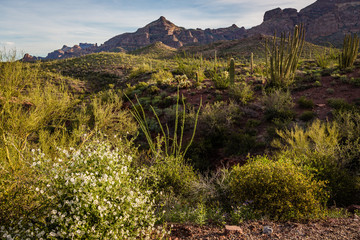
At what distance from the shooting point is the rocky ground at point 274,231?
114 inches

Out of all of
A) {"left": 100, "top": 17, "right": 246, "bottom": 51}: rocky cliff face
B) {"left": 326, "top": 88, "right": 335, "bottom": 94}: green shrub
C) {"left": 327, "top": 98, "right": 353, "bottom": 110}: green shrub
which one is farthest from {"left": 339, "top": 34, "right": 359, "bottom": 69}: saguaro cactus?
{"left": 100, "top": 17, "right": 246, "bottom": 51}: rocky cliff face

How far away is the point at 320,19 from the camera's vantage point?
453 feet

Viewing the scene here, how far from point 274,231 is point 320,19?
176729 millimetres

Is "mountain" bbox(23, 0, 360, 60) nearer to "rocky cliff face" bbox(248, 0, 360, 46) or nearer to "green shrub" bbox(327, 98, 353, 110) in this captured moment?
"rocky cliff face" bbox(248, 0, 360, 46)

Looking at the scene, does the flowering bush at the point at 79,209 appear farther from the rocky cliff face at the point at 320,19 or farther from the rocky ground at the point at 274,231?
the rocky cliff face at the point at 320,19

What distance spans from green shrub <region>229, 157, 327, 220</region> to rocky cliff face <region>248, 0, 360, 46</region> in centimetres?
13530

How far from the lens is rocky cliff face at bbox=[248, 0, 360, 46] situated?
12714cm

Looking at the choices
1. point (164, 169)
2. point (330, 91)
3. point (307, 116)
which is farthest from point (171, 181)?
point (330, 91)

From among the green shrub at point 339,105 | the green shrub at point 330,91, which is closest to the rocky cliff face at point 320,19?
the green shrub at point 330,91

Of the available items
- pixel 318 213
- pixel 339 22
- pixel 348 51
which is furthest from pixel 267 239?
pixel 339 22

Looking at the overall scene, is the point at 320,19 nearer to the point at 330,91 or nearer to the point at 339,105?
the point at 330,91

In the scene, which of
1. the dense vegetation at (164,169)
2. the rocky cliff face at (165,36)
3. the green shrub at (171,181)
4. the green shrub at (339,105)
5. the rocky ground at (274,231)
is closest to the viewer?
the dense vegetation at (164,169)

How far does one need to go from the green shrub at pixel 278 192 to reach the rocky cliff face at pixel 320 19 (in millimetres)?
135304

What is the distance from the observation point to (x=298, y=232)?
3008 millimetres
